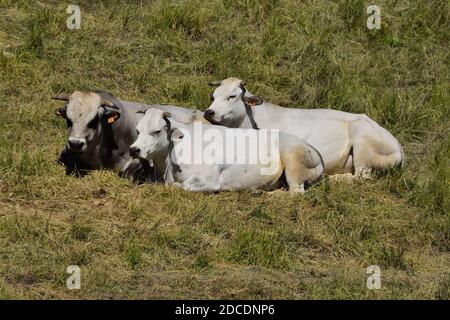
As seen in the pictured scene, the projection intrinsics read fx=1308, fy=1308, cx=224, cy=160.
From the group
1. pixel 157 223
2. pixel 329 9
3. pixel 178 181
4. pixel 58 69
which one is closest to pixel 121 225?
pixel 157 223

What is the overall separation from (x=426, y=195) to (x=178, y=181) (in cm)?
257

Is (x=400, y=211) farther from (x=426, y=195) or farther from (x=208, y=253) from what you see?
(x=208, y=253)

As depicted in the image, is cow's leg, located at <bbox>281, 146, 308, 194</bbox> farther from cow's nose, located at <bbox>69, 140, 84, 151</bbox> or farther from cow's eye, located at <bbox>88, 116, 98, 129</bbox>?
cow's nose, located at <bbox>69, 140, 84, 151</bbox>

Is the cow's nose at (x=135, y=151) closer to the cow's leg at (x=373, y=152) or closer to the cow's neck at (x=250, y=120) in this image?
the cow's neck at (x=250, y=120)

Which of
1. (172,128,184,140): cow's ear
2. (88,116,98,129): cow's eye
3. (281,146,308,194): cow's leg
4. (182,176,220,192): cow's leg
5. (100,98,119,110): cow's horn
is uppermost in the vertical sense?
(100,98,119,110): cow's horn

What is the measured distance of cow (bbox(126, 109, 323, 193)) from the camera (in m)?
13.5

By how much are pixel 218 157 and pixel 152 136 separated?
779 millimetres

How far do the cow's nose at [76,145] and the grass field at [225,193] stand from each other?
1.04ft

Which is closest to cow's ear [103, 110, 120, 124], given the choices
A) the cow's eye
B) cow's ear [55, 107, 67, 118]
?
the cow's eye

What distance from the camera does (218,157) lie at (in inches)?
541

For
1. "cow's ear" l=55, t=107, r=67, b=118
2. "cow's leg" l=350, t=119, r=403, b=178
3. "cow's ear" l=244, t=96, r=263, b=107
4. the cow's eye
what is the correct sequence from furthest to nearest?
"cow's ear" l=244, t=96, r=263, b=107
"cow's leg" l=350, t=119, r=403, b=178
"cow's ear" l=55, t=107, r=67, b=118
the cow's eye

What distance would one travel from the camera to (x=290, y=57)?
679 inches

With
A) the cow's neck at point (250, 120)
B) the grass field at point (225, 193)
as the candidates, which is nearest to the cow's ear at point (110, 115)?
the grass field at point (225, 193)

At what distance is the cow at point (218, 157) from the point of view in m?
13.5
